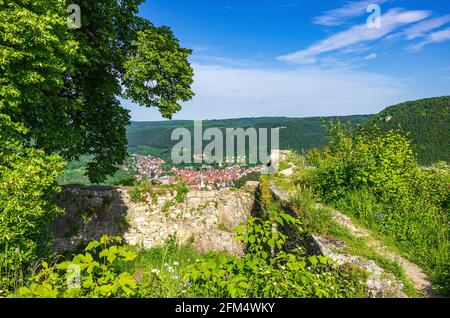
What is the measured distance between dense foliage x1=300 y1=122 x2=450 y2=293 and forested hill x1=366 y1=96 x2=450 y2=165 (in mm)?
68540

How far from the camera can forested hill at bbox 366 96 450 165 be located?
7969cm

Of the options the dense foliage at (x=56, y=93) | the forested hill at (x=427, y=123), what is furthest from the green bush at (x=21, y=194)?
the forested hill at (x=427, y=123)

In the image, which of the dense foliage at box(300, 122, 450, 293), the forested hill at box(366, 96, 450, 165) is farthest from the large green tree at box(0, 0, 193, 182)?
the forested hill at box(366, 96, 450, 165)

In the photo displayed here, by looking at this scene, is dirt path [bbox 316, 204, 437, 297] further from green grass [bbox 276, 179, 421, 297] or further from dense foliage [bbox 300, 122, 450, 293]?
dense foliage [bbox 300, 122, 450, 293]

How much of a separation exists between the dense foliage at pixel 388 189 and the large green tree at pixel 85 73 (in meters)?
7.38

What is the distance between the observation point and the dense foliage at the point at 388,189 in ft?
26.3

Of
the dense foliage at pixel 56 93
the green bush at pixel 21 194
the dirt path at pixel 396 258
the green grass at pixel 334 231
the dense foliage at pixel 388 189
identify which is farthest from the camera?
the dense foliage at pixel 388 189

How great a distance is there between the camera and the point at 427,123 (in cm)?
9650

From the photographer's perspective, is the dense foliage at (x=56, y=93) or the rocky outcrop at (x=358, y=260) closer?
the rocky outcrop at (x=358, y=260)

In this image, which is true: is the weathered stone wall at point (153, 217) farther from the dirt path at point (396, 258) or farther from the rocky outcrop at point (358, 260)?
the dirt path at point (396, 258)

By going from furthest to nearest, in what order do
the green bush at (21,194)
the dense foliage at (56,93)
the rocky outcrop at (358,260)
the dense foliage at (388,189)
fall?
the dense foliage at (388,189) < the dense foliage at (56,93) < the green bush at (21,194) < the rocky outcrop at (358,260)

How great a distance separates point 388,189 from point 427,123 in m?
104

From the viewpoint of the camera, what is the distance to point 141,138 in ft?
616

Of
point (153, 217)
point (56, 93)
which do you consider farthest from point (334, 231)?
point (56, 93)
